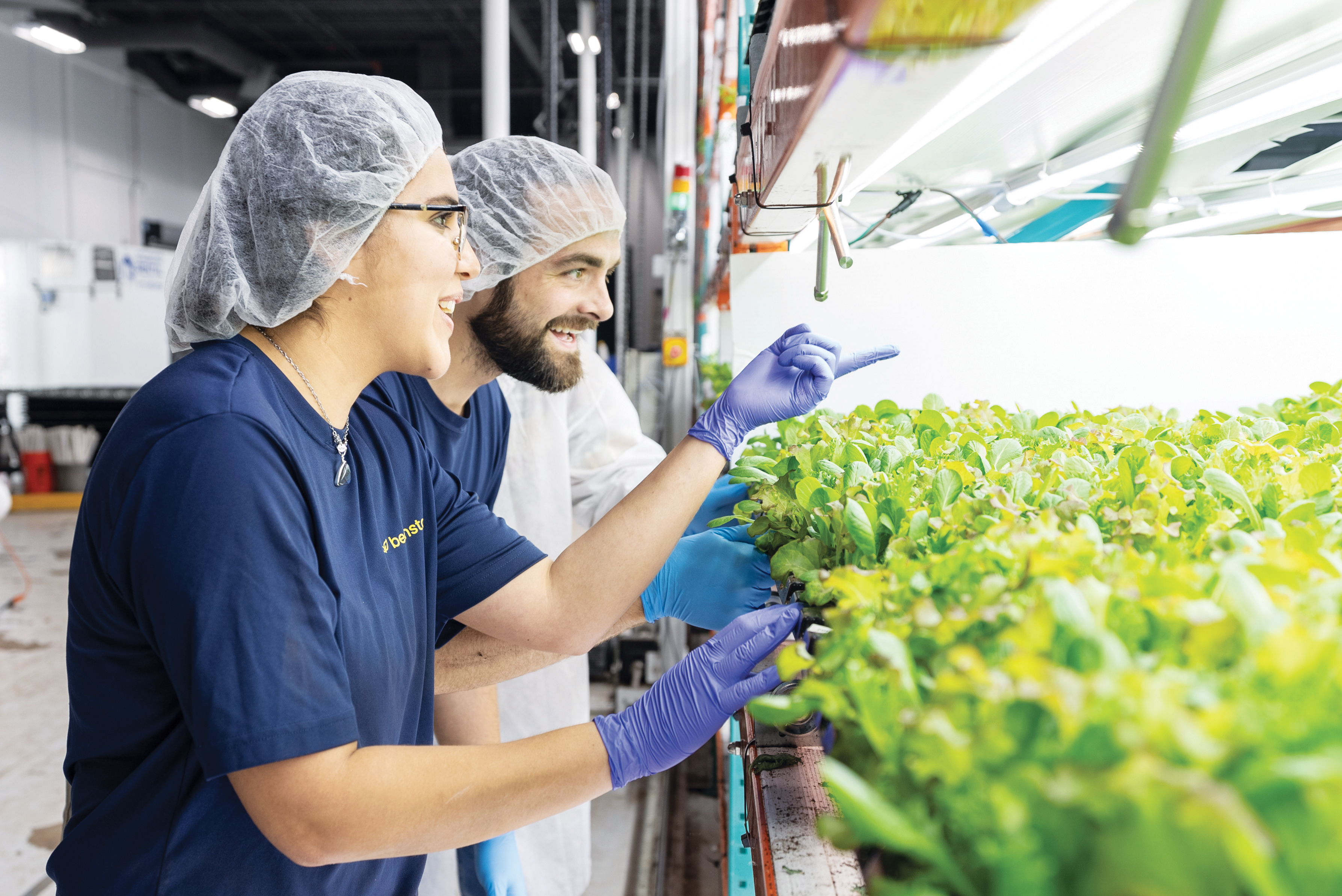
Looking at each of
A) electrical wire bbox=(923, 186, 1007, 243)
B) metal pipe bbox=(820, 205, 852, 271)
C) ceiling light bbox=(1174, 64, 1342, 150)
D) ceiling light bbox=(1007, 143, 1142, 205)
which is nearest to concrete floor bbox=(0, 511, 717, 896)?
metal pipe bbox=(820, 205, 852, 271)

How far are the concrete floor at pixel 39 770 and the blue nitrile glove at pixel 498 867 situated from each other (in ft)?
3.52

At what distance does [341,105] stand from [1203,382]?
215 cm

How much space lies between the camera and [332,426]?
3.54ft

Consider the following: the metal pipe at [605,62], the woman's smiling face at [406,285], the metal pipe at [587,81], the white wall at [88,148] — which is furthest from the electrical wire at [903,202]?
the white wall at [88,148]

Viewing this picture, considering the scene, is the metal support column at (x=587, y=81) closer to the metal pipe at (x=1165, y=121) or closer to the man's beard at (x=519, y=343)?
the man's beard at (x=519, y=343)

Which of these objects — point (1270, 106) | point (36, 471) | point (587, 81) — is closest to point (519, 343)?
point (1270, 106)

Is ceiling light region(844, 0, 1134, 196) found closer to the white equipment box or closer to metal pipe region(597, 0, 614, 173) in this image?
metal pipe region(597, 0, 614, 173)

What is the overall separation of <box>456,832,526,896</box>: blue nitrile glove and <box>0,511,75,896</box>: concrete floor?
1156mm

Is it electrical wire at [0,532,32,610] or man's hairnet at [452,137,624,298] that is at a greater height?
man's hairnet at [452,137,624,298]

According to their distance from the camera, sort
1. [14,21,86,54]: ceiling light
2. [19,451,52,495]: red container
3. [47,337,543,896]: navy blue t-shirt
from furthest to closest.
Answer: [19,451,52,495]: red container, [14,21,86,54]: ceiling light, [47,337,543,896]: navy blue t-shirt

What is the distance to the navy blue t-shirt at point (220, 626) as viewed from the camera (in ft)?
2.56

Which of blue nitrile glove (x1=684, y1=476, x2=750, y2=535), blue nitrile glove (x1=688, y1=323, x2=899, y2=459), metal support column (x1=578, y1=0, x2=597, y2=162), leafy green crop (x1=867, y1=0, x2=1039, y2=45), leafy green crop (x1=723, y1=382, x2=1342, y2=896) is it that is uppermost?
metal support column (x1=578, y1=0, x2=597, y2=162)

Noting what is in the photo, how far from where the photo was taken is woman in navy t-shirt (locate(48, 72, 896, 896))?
0.80 m

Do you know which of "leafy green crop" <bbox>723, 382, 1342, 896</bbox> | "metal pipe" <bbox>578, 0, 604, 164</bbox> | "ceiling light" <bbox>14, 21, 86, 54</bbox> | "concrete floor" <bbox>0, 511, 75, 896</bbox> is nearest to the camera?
"leafy green crop" <bbox>723, 382, 1342, 896</bbox>
